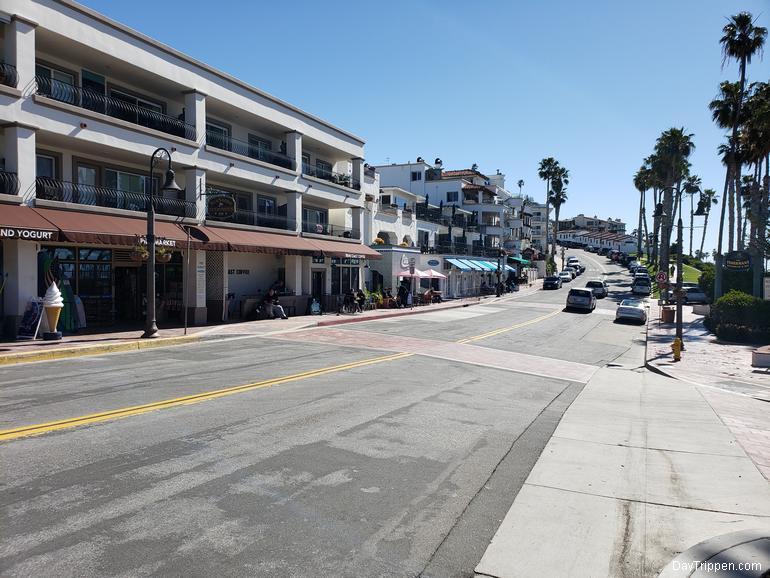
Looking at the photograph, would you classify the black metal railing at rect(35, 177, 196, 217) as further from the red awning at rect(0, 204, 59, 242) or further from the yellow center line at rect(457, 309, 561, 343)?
the yellow center line at rect(457, 309, 561, 343)

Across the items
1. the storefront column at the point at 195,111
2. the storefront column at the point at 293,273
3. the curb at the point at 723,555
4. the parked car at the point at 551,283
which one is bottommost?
the curb at the point at 723,555

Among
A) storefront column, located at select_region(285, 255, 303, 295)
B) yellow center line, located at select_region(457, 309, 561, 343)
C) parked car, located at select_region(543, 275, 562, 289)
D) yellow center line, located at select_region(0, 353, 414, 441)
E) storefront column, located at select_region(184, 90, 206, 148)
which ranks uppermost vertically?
storefront column, located at select_region(184, 90, 206, 148)

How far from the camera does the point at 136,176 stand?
75.5ft

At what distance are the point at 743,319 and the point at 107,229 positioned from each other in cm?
2594

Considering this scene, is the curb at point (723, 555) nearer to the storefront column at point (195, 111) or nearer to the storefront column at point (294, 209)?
the storefront column at point (195, 111)

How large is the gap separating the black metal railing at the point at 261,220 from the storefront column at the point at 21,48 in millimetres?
9402

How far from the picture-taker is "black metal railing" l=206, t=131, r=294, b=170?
2655 centimetres

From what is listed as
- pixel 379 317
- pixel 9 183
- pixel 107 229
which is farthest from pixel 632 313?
pixel 9 183

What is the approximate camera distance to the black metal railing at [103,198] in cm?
1845

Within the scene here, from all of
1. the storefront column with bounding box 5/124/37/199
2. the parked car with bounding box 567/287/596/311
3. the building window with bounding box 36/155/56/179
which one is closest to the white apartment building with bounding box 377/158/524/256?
the parked car with bounding box 567/287/596/311

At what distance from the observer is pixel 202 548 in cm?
429

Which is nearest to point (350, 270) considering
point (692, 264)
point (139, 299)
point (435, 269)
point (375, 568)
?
point (435, 269)

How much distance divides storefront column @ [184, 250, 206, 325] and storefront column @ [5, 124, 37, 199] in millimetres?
7257

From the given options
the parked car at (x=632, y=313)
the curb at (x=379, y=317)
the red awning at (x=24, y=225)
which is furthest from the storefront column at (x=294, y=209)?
the parked car at (x=632, y=313)
